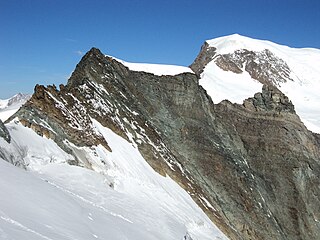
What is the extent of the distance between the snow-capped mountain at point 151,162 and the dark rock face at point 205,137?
9cm

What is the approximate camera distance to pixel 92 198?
13445 mm

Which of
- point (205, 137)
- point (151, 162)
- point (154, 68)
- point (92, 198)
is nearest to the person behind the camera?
point (92, 198)

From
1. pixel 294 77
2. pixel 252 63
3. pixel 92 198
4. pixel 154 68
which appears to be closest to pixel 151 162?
pixel 92 198

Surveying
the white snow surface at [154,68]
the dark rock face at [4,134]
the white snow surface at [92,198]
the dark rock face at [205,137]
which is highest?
the white snow surface at [154,68]

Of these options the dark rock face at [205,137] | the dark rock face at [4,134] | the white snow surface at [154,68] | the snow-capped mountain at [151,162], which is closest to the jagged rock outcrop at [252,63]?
the snow-capped mountain at [151,162]

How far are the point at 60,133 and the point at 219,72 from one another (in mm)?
56366

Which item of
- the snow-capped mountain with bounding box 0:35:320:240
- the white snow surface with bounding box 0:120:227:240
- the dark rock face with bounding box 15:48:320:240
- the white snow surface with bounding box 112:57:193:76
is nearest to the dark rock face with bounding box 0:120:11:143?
the snow-capped mountain with bounding box 0:35:320:240

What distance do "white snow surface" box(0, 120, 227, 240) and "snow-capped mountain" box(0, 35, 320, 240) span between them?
0.05 meters

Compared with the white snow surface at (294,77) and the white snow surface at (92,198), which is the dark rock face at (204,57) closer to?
the white snow surface at (294,77)

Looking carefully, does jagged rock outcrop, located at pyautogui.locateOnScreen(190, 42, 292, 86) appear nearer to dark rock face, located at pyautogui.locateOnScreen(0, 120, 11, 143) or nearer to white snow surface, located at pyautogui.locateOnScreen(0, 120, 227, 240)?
white snow surface, located at pyautogui.locateOnScreen(0, 120, 227, 240)

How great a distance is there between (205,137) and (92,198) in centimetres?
1841

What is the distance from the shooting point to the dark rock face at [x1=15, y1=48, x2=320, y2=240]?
22266 millimetres

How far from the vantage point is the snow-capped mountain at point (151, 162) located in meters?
11.0

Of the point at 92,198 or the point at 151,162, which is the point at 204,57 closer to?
the point at 151,162
